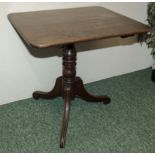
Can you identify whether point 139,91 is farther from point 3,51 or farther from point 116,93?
point 3,51

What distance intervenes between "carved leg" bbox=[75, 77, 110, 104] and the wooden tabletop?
0.45 meters

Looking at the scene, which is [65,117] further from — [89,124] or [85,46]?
[85,46]

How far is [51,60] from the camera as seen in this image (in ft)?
6.31

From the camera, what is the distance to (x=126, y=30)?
1359 mm

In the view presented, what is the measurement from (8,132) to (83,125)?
19.3 inches

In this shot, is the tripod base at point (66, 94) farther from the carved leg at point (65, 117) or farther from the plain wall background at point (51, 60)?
the plain wall background at point (51, 60)

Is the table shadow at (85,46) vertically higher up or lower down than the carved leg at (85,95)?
higher up

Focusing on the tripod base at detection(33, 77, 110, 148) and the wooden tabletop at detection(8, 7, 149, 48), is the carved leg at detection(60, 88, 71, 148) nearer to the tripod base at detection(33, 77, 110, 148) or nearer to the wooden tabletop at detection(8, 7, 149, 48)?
the tripod base at detection(33, 77, 110, 148)

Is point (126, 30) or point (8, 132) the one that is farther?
point (8, 132)

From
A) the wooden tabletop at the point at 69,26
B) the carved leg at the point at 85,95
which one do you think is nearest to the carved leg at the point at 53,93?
the carved leg at the point at 85,95

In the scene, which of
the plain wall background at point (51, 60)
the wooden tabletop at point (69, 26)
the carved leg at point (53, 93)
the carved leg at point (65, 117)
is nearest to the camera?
the wooden tabletop at point (69, 26)

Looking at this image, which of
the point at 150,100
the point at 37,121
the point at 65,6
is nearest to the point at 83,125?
the point at 37,121

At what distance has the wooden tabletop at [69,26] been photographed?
1233 millimetres

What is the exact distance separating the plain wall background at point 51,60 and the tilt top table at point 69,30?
12 cm
